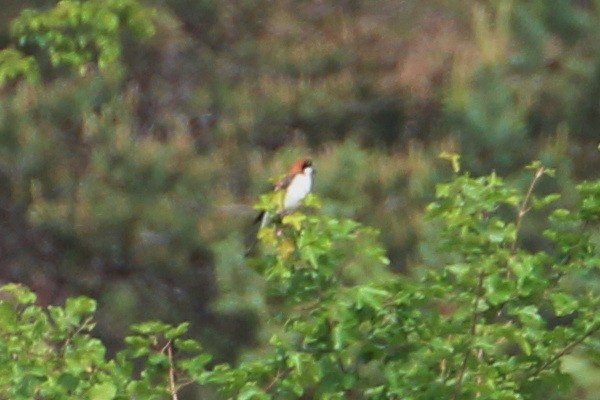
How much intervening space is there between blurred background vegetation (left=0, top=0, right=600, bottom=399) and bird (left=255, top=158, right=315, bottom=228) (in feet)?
4.06

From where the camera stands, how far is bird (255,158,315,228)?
11.3ft

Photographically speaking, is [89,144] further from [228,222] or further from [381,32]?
[381,32]

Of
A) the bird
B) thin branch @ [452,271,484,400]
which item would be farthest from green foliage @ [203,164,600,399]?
the bird

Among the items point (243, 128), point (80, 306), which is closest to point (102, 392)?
point (80, 306)

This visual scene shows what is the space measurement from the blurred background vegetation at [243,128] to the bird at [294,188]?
4.06 ft

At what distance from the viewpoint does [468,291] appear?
10.6 ft

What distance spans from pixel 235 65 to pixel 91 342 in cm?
622

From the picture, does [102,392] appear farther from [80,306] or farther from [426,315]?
[426,315]

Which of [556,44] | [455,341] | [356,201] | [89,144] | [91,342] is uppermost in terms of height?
[89,144]

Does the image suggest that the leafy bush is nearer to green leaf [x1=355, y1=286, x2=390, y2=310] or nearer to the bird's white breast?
green leaf [x1=355, y1=286, x2=390, y2=310]

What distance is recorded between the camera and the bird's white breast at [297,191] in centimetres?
355

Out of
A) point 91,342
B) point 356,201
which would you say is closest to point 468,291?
point 91,342

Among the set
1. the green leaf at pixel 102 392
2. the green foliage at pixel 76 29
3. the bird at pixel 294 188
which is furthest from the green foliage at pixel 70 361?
the green foliage at pixel 76 29

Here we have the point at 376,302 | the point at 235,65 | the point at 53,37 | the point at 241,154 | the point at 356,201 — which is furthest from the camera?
the point at 235,65
